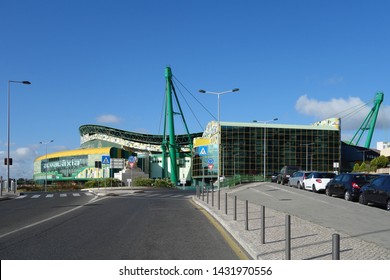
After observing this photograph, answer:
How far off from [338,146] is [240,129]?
2567cm

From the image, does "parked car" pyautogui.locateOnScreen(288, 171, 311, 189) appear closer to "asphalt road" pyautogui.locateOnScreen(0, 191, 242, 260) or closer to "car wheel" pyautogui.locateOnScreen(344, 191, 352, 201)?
"car wheel" pyautogui.locateOnScreen(344, 191, 352, 201)

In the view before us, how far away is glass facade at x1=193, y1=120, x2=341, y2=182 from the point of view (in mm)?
106000

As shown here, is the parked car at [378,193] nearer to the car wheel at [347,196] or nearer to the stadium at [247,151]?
the car wheel at [347,196]

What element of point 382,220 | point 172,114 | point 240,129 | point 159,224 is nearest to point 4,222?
point 159,224

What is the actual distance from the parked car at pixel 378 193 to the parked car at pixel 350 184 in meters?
2.03

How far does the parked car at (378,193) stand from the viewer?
18859mm

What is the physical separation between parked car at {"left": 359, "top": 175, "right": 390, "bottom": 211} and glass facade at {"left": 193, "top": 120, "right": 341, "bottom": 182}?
82.8 meters

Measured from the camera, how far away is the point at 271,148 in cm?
10775

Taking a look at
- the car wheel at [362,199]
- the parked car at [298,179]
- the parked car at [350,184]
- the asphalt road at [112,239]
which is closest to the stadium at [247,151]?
the parked car at [298,179]

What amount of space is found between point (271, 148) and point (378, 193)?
8878 centimetres

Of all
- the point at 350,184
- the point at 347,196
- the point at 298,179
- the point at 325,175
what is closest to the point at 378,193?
the point at 350,184

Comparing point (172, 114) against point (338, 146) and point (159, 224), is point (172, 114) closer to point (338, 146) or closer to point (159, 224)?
point (338, 146)

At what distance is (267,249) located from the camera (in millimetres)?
8930

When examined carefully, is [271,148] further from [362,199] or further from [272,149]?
[362,199]
